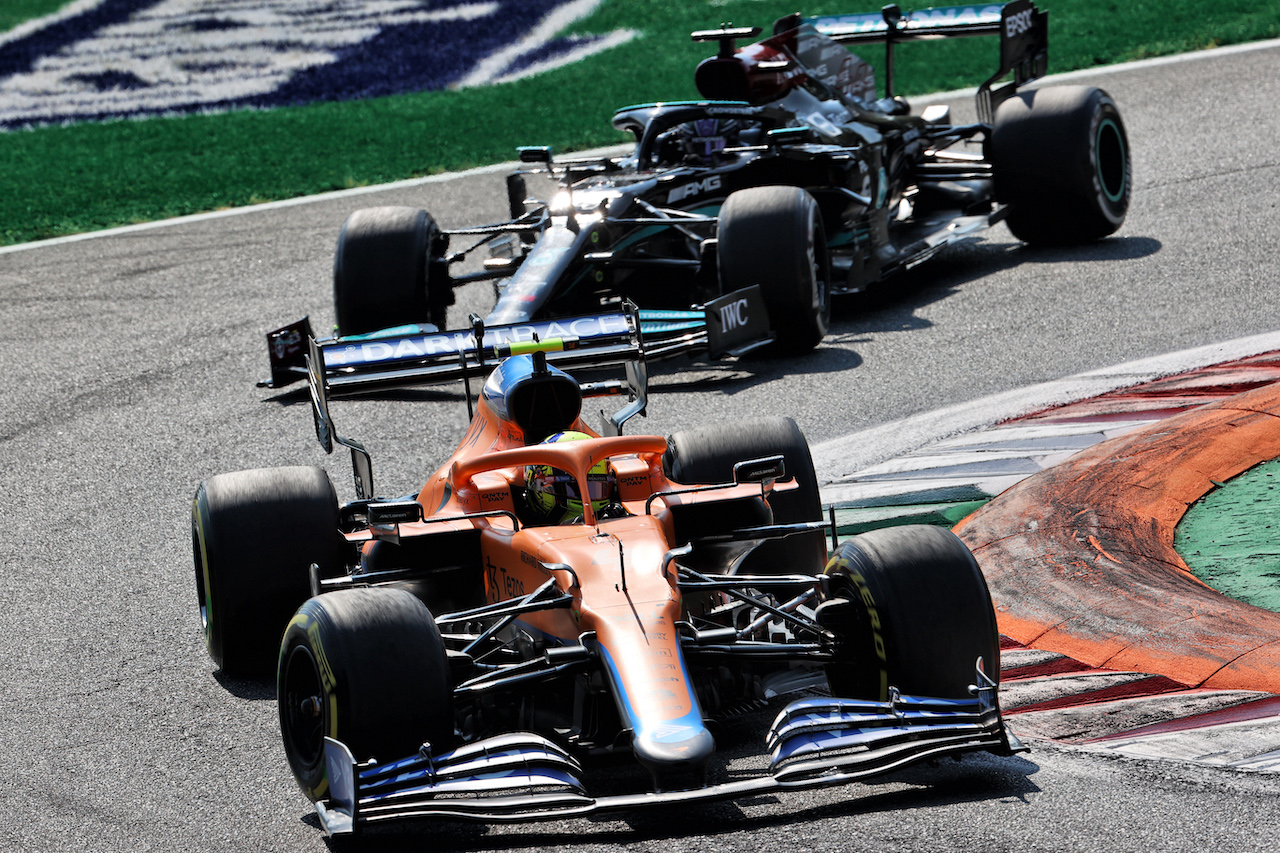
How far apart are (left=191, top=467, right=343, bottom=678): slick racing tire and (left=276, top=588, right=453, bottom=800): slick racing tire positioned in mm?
1415

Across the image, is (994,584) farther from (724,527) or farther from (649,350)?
(649,350)

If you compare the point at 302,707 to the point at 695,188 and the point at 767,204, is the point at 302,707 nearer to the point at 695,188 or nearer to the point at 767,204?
the point at 767,204

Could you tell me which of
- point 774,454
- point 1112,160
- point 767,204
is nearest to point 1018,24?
point 1112,160

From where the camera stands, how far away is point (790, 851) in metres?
4.95

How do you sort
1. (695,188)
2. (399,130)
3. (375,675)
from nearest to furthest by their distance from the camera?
(375,675), (695,188), (399,130)

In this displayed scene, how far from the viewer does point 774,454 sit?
7125 millimetres

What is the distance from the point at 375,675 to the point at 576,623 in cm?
81

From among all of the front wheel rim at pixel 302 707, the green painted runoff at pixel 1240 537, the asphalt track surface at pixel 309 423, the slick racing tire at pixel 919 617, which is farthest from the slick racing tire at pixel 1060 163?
the front wheel rim at pixel 302 707

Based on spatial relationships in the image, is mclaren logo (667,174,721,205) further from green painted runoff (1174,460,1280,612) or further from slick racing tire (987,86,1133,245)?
green painted runoff (1174,460,1280,612)

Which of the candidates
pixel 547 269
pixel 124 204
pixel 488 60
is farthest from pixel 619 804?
pixel 488 60

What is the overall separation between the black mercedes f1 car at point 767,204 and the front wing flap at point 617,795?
16.8 ft

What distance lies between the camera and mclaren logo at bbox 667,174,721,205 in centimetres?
1237

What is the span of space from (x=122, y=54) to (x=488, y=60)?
615 cm

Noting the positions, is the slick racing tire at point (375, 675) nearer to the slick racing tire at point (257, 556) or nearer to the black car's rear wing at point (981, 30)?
the slick racing tire at point (257, 556)
